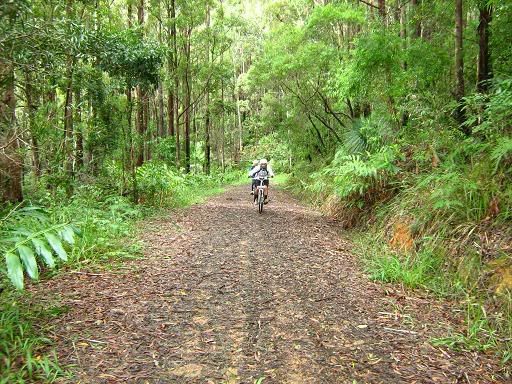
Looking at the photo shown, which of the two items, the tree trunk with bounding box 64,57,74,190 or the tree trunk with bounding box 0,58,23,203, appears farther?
the tree trunk with bounding box 64,57,74,190

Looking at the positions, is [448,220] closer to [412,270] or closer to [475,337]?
[412,270]

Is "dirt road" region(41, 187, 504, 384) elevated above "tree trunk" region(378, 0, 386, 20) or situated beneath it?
situated beneath

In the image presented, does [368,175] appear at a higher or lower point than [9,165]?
lower

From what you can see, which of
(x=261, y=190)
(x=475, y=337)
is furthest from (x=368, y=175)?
(x=475, y=337)

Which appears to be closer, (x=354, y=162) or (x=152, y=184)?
(x=354, y=162)

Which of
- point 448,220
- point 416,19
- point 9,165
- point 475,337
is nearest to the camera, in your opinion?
point 475,337

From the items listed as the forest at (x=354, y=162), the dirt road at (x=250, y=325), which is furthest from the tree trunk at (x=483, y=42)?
the dirt road at (x=250, y=325)

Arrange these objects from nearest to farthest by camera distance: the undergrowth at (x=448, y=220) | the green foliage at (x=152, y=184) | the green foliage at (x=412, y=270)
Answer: the undergrowth at (x=448, y=220)
the green foliage at (x=412, y=270)
the green foliage at (x=152, y=184)

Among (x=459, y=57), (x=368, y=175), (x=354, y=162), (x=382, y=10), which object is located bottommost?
(x=368, y=175)

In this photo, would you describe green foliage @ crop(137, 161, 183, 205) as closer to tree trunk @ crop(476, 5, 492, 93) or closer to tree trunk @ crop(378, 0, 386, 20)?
tree trunk @ crop(378, 0, 386, 20)

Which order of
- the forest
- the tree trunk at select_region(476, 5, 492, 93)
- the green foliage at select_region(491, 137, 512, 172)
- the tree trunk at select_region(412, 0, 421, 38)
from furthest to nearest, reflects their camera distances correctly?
1. the tree trunk at select_region(412, 0, 421, 38)
2. the tree trunk at select_region(476, 5, 492, 93)
3. the green foliage at select_region(491, 137, 512, 172)
4. the forest

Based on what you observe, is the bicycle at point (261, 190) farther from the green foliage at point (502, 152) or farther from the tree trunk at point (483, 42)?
the green foliage at point (502, 152)

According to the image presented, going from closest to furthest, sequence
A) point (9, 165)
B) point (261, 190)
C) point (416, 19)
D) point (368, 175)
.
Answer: point (9, 165)
point (368, 175)
point (416, 19)
point (261, 190)

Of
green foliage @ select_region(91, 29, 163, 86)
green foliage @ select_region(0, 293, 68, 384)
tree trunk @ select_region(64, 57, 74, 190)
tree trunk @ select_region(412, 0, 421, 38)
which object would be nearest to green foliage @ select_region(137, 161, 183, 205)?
tree trunk @ select_region(64, 57, 74, 190)
